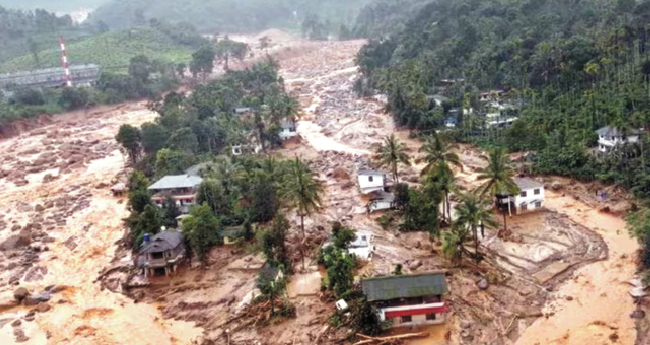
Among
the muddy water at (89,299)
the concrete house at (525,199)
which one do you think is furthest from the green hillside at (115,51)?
the concrete house at (525,199)

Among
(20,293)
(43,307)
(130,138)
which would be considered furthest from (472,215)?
(130,138)

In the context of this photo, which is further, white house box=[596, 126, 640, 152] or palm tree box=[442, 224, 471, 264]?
white house box=[596, 126, 640, 152]

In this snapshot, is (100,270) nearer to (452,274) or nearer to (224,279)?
(224,279)

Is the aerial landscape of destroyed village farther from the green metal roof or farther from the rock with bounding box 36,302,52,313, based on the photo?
the rock with bounding box 36,302,52,313

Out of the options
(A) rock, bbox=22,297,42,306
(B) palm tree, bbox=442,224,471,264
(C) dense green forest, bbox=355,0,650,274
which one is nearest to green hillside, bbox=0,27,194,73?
(C) dense green forest, bbox=355,0,650,274

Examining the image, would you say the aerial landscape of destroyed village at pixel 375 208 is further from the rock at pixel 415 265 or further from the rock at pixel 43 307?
the rock at pixel 43 307

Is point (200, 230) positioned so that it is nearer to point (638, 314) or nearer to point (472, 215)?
point (472, 215)

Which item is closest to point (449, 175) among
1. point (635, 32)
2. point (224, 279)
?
point (224, 279)
